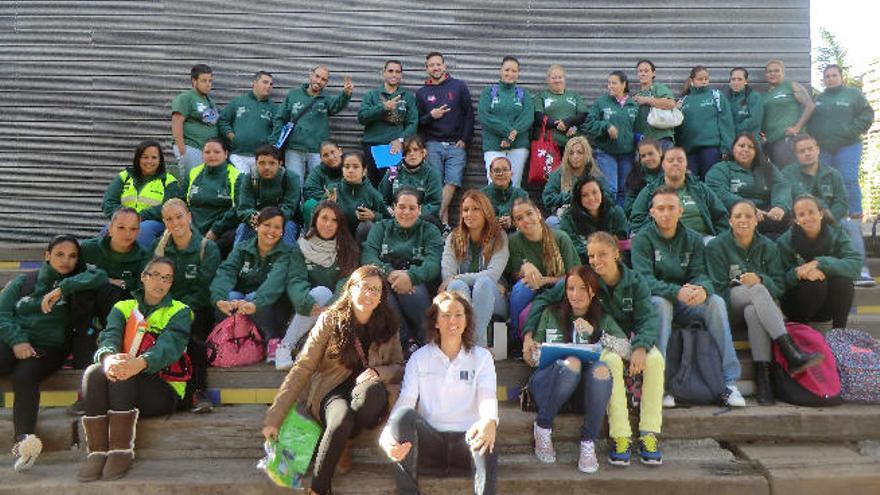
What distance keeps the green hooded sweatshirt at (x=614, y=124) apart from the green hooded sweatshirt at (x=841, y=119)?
2021 millimetres

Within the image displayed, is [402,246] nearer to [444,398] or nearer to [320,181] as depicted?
[320,181]

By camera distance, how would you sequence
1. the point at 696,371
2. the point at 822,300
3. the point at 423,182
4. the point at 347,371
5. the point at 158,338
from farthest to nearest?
the point at 423,182 → the point at 822,300 → the point at 696,371 → the point at 158,338 → the point at 347,371

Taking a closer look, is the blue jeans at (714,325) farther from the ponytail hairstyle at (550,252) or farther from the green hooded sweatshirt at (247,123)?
the green hooded sweatshirt at (247,123)

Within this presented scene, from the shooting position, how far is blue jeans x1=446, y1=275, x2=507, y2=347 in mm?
4262

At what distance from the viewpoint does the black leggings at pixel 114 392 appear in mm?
3588

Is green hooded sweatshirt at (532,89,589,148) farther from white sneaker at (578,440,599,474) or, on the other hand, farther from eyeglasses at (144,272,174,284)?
eyeglasses at (144,272,174,284)

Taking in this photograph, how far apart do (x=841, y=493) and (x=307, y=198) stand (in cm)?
462

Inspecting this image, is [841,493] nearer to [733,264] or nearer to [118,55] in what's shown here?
[733,264]

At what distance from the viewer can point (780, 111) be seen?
6.97m

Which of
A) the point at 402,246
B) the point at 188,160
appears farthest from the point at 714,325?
the point at 188,160

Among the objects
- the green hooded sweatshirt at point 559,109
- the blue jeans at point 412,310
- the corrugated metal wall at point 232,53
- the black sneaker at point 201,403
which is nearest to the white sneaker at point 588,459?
the blue jeans at point 412,310

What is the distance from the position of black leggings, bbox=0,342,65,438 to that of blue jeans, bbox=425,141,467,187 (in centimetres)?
405

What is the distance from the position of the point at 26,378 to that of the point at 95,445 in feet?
2.74

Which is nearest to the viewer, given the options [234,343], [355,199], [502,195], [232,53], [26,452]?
[26,452]
